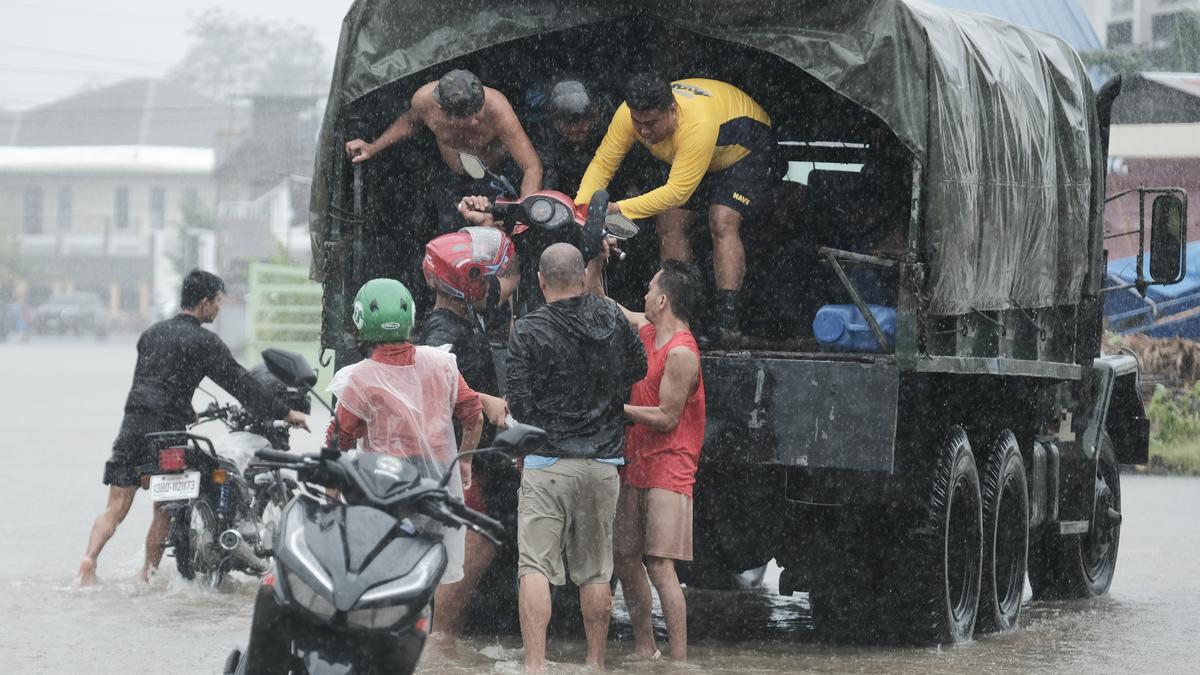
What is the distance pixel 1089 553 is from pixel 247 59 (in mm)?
107296

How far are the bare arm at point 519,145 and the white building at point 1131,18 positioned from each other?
3448 centimetres

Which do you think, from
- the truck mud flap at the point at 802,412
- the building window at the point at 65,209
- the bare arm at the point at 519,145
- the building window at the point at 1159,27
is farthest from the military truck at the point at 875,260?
the building window at the point at 65,209

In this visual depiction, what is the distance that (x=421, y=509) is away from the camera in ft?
17.6

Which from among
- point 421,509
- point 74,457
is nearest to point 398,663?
point 421,509

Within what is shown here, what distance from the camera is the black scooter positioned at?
513cm

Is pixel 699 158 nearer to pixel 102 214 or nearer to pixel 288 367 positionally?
pixel 288 367

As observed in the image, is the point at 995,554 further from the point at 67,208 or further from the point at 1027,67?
the point at 67,208

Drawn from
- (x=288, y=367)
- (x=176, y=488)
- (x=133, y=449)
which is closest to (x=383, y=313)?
(x=288, y=367)

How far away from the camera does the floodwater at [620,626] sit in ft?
27.6

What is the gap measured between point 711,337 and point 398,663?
3.98 meters

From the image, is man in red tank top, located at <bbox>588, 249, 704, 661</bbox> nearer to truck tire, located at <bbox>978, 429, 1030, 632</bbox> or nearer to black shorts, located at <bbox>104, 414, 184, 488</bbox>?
truck tire, located at <bbox>978, 429, 1030, 632</bbox>

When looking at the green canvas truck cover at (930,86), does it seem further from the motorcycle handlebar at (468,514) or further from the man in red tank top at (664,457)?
the motorcycle handlebar at (468,514)

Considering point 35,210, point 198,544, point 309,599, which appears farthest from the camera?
point 35,210

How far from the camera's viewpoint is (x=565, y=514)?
25.3 feet
